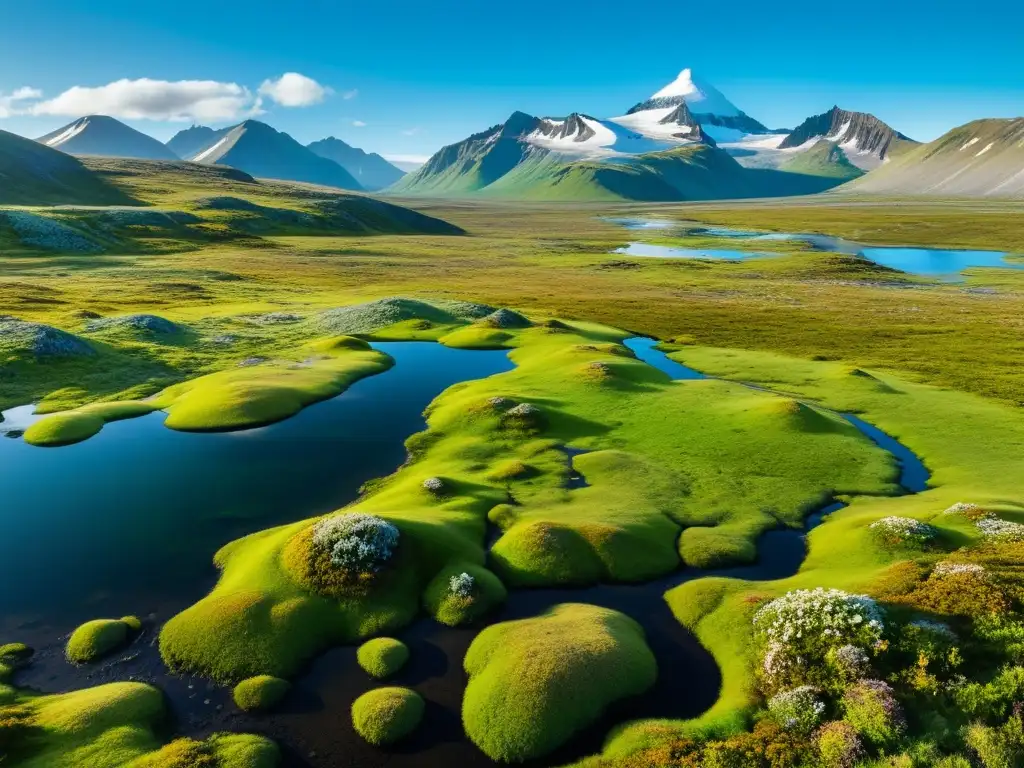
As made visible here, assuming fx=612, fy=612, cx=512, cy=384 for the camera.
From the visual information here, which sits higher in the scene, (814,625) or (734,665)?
(814,625)

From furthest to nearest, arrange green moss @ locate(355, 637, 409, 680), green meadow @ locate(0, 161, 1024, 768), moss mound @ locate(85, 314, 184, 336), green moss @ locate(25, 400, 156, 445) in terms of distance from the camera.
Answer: moss mound @ locate(85, 314, 184, 336), green moss @ locate(25, 400, 156, 445), green moss @ locate(355, 637, 409, 680), green meadow @ locate(0, 161, 1024, 768)

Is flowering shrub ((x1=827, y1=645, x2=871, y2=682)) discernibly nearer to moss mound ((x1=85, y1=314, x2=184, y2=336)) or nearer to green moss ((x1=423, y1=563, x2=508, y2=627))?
green moss ((x1=423, y1=563, x2=508, y2=627))

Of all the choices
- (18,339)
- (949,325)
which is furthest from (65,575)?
(949,325)

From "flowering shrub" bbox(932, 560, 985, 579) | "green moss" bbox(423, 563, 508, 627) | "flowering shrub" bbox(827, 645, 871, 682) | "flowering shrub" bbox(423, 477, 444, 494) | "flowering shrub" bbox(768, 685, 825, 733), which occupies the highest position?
"flowering shrub" bbox(932, 560, 985, 579)

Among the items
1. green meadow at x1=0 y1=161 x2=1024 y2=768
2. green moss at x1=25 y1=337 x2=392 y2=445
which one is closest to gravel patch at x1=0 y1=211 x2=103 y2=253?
green meadow at x1=0 y1=161 x2=1024 y2=768

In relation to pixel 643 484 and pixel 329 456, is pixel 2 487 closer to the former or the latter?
pixel 329 456
